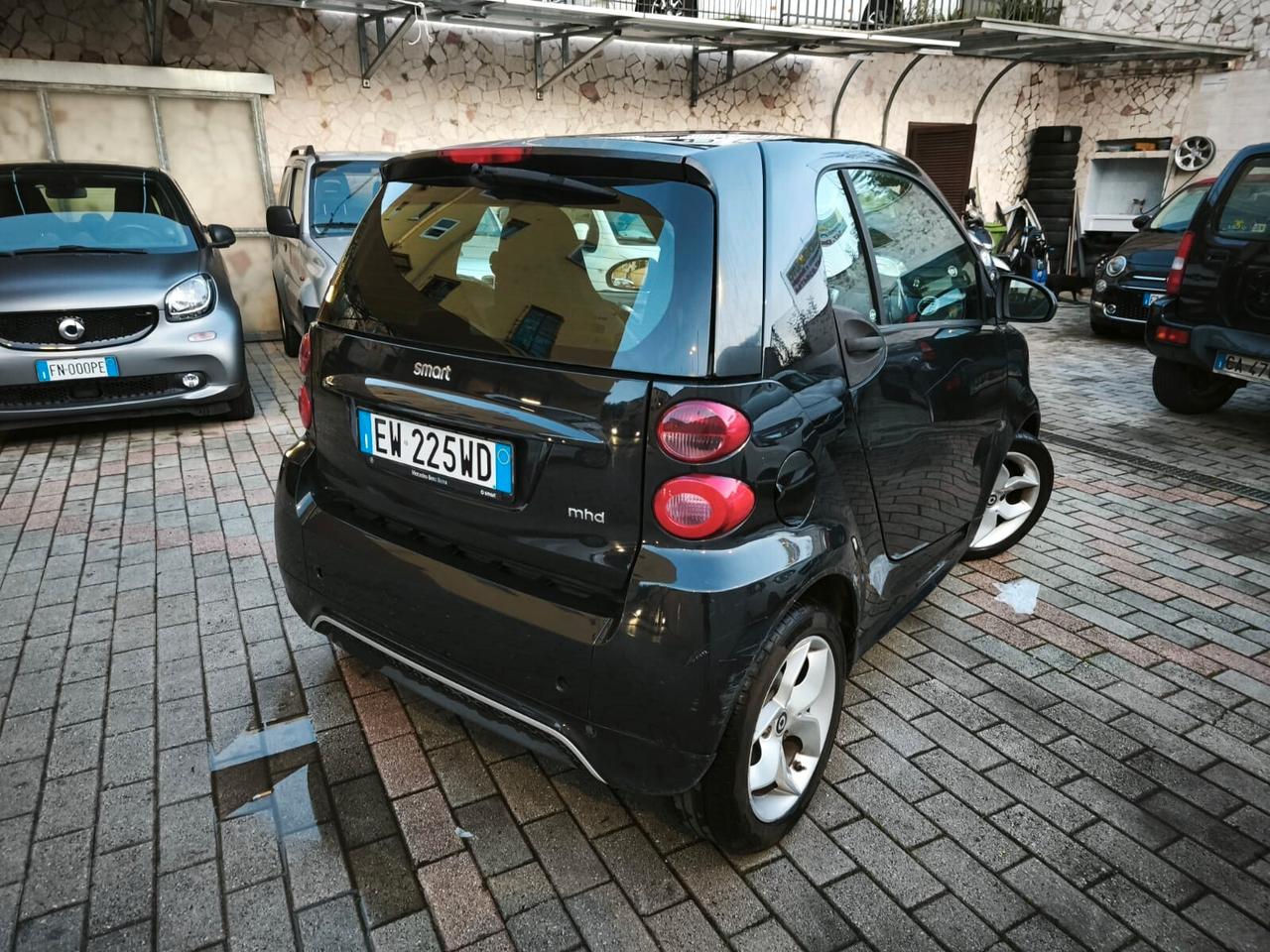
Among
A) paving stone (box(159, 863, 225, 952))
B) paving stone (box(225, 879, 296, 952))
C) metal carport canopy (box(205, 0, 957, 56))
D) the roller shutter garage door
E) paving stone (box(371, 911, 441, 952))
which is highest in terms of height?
metal carport canopy (box(205, 0, 957, 56))

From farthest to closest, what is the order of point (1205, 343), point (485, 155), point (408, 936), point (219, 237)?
point (219, 237), point (1205, 343), point (485, 155), point (408, 936)

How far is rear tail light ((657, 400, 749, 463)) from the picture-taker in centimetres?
191

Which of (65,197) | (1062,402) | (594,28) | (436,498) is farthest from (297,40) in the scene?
(436,498)

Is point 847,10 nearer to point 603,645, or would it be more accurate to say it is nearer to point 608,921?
point 603,645

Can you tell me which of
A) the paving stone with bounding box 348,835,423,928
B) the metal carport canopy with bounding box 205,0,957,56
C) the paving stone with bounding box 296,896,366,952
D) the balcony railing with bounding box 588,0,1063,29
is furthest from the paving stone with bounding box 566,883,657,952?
the balcony railing with bounding box 588,0,1063,29

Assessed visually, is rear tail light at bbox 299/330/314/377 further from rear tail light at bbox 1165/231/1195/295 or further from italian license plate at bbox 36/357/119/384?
rear tail light at bbox 1165/231/1195/295

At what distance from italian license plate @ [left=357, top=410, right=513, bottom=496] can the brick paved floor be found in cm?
97

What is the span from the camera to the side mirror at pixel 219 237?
21.4 feet

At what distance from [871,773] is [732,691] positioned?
3.04 feet

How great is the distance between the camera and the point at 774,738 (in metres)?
2.31

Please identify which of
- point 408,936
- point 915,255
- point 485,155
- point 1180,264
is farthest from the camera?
point 1180,264

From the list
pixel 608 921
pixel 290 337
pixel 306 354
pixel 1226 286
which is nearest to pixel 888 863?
pixel 608 921

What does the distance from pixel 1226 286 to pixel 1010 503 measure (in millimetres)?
3075

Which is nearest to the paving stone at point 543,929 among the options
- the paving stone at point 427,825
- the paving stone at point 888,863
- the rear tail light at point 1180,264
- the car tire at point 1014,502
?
the paving stone at point 427,825
